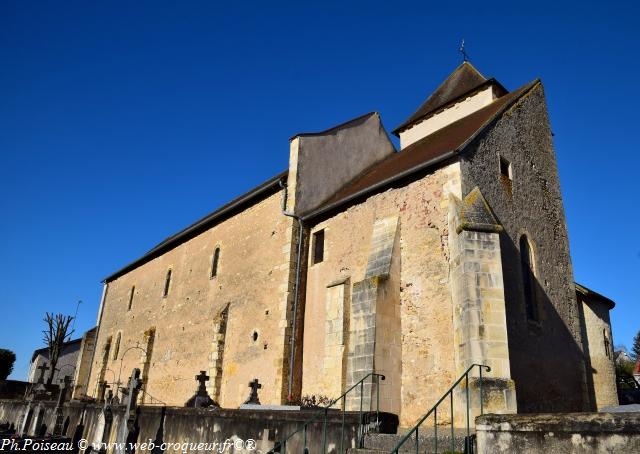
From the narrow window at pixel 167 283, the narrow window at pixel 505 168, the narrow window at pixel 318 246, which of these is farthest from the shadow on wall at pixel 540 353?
the narrow window at pixel 167 283

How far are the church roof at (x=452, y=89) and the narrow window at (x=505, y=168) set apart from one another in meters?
5.22

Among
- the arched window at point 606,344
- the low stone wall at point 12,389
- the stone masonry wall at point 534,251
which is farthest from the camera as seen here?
the low stone wall at point 12,389

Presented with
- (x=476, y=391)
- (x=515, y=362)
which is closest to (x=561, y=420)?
(x=476, y=391)

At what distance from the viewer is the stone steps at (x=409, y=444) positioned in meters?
6.46

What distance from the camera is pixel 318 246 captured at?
14.1 meters

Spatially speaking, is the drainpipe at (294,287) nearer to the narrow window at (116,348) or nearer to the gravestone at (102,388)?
the narrow window at (116,348)

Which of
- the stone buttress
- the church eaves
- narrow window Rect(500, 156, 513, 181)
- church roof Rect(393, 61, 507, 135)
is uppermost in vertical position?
church roof Rect(393, 61, 507, 135)

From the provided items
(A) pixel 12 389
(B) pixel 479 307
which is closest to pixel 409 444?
(B) pixel 479 307

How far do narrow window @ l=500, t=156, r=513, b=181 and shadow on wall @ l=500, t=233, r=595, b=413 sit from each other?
184 cm

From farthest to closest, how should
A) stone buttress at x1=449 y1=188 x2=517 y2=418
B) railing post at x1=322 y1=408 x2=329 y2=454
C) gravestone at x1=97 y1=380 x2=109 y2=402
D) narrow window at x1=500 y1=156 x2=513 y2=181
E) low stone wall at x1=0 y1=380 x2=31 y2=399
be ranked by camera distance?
1. low stone wall at x1=0 y1=380 x2=31 y2=399
2. gravestone at x1=97 y1=380 x2=109 y2=402
3. narrow window at x1=500 y1=156 x2=513 y2=181
4. stone buttress at x1=449 y1=188 x2=517 y2=418
5. railing post at x1=322 y1=408 x2=329 y2=454

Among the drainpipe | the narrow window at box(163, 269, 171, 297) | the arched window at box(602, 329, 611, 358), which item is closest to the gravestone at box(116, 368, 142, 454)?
the drainpipe

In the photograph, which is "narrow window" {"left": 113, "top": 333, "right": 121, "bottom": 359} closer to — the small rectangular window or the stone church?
the stone church

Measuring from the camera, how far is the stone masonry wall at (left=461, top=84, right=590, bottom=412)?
33.6 ft

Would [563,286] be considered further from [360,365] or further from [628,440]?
[628,440]
